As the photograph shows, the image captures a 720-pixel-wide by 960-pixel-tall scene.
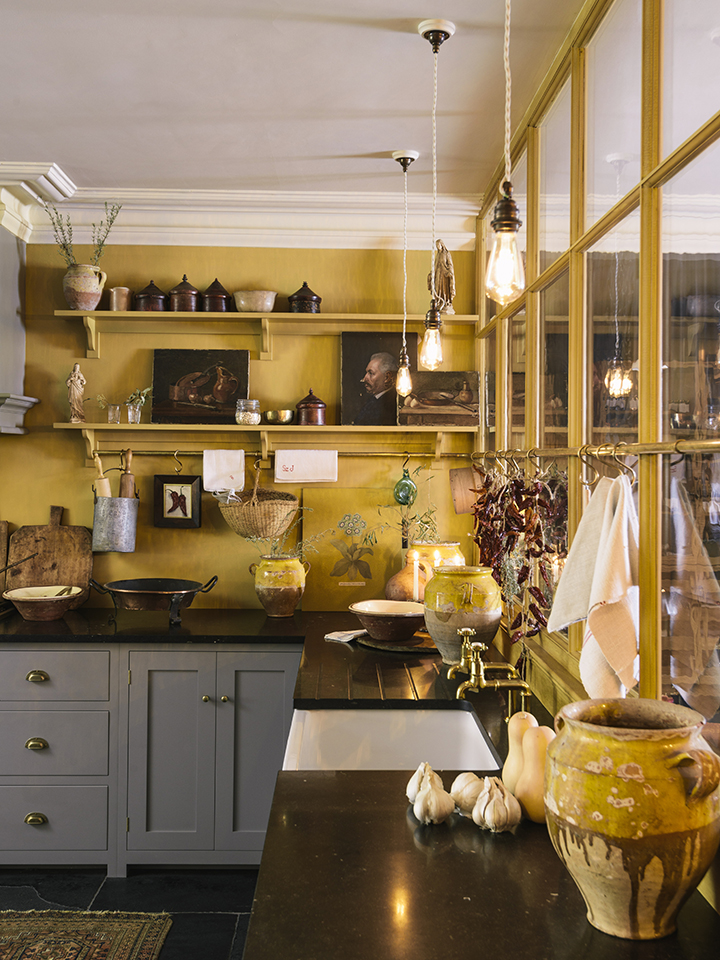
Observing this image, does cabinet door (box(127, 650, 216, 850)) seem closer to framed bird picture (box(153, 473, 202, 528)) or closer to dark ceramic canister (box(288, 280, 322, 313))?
framed bird picture (box(153, 473, 202, 528))

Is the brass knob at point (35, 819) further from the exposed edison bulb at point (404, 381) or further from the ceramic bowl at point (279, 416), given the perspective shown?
the exposed edison bulb at point (404, 381)

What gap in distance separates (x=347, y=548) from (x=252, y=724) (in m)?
0.88

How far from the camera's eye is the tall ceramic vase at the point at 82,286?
3.25 meters

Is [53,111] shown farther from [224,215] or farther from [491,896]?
[491,896]

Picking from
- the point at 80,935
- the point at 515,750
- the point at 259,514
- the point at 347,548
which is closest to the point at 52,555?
the point at 259,514

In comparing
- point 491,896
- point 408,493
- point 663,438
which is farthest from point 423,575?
point 491,896

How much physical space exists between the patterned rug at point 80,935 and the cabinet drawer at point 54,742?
469 millimetres

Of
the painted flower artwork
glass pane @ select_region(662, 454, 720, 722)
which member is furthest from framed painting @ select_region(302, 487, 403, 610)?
glass pane @ select_region(662, 454, 720, 722)

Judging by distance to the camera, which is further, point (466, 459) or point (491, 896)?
point (466, 459)

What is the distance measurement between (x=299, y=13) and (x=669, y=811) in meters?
1.93

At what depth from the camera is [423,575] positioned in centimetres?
308

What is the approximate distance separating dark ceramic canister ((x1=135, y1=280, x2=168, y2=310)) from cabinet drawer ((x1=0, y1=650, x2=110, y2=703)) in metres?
1.45

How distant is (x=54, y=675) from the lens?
9.36 ft

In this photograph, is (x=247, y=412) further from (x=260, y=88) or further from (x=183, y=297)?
(x=260, y=88)
